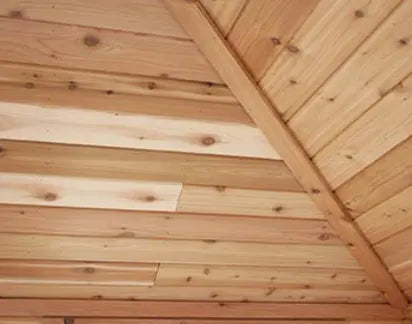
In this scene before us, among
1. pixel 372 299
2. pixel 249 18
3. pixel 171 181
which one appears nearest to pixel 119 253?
pixel 171 181

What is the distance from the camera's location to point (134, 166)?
1569mm

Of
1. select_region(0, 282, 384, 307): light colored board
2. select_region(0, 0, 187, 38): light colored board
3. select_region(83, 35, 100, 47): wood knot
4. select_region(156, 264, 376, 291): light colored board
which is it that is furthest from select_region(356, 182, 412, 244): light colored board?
select_region(83, 35, 100, 47): wood knot

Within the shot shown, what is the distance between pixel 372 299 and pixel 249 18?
1.42 m

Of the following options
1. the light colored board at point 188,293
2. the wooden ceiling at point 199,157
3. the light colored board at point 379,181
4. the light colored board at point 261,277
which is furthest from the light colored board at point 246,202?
the light colored board at point 188,293

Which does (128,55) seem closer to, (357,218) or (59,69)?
(59,69)

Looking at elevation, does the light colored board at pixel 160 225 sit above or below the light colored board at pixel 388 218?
above

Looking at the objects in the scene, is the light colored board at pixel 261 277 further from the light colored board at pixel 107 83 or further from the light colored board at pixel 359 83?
the light colored board at pixel 107 83

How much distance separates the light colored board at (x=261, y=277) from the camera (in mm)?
1901

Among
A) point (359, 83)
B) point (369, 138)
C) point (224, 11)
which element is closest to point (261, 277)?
point (369, 138)

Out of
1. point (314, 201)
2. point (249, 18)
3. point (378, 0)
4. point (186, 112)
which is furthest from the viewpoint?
point (314, 201)

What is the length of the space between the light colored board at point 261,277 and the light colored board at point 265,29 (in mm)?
804

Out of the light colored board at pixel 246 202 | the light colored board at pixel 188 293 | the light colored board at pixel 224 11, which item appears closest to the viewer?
the light colored board at pixel 224 11

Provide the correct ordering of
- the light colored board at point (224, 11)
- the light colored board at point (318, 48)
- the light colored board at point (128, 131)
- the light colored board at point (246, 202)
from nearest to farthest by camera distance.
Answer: the light colored board at point (318, 48) → the light colored board at point (224, 11) → the light colored board at point (128, 131) → the light colored board at point (246, 202)

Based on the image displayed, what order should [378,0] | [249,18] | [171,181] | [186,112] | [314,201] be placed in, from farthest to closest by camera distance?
[314,201] → [171,181] → [186,112] → [249,18] → [378,0]
